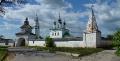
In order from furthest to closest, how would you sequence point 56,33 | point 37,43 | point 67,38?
point 56,33 → point 37,43 → point 67,38

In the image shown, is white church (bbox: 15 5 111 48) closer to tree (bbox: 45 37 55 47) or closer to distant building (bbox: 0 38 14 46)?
tree (bbox: 45 37 55 47)

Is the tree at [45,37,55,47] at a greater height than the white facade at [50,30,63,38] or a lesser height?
lesser

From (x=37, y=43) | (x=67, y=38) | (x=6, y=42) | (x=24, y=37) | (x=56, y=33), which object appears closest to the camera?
(x=67, y=38)

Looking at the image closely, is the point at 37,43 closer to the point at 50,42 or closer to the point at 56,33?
the point at 50,42

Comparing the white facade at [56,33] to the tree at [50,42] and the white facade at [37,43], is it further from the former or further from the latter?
the tree at [50,42]

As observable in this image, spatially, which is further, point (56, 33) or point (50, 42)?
point (56, 33)

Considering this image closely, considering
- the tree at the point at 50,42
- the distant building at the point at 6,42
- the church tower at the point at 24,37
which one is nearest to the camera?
the tree at the point at 50,42

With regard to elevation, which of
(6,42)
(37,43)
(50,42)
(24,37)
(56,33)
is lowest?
(6,42)

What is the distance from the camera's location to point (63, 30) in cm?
7488

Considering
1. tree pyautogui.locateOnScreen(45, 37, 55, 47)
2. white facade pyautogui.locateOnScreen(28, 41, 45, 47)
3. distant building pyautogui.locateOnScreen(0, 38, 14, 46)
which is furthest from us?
distant building pyautogui.locateOnScreen(0, 38, 14, 46)

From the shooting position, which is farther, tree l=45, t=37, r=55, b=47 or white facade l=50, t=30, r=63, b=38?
white facade l=50, t=30, r=63, b=38

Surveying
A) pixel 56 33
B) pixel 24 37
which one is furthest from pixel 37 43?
pixel 56 33

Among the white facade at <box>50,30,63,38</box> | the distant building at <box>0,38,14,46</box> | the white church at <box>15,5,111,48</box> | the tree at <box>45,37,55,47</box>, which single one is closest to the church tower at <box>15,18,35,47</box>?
the white church at <box>15,5,111,48</box>

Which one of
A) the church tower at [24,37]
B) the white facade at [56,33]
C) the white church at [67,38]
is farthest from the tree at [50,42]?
the white facade at [56,33]
